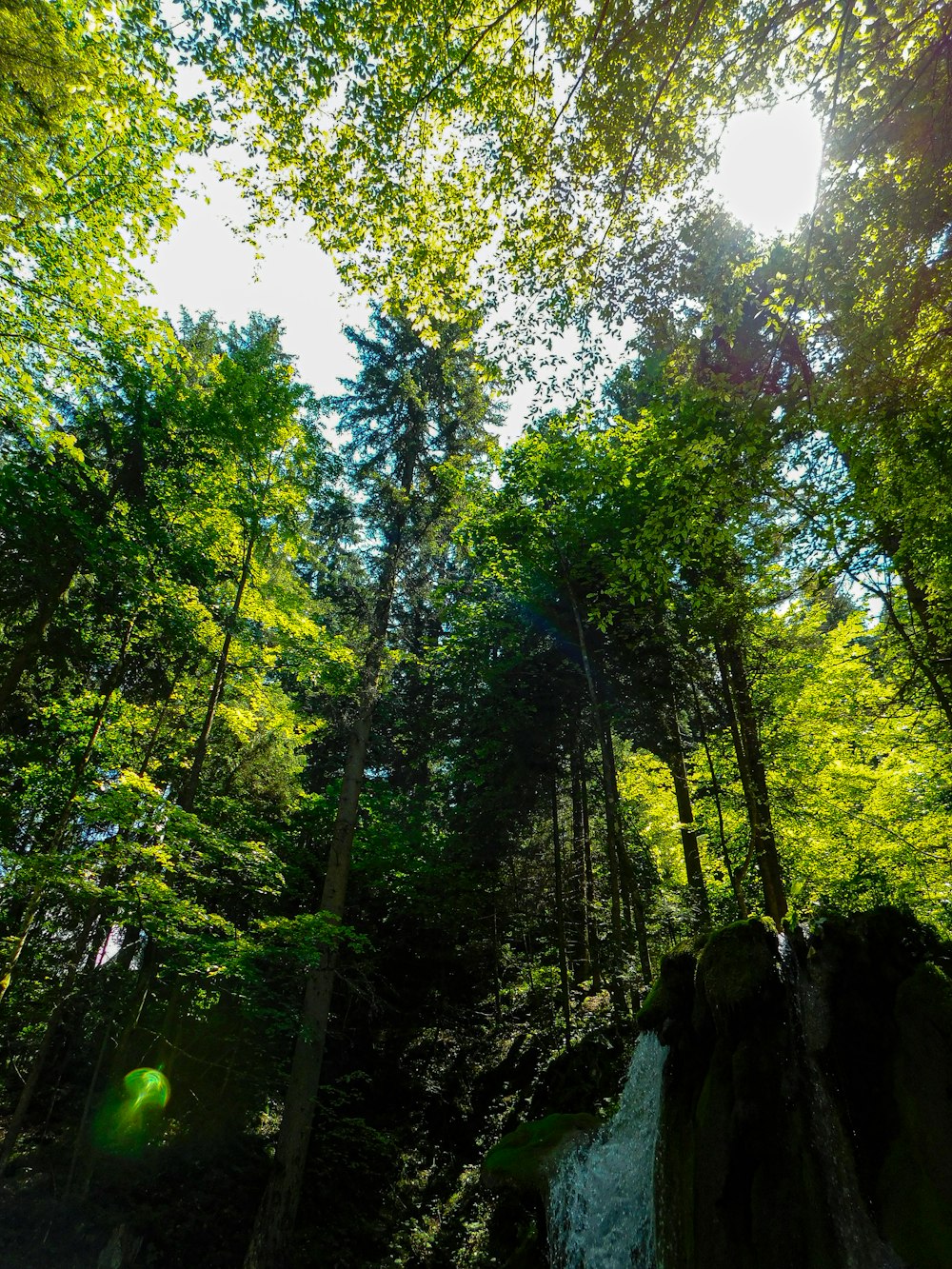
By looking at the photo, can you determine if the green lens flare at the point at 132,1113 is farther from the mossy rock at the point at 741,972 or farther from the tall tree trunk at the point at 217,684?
the mossy rock at the point at 741,972

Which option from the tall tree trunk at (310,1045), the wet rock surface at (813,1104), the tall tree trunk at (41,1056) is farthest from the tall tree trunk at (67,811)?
the wet rock surface at (813,1104)

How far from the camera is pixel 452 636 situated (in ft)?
50.3

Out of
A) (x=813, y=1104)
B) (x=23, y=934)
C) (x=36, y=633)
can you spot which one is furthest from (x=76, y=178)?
(x=813, y=1104)

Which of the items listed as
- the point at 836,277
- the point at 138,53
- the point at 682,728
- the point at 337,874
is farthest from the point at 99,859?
the point at 682,728

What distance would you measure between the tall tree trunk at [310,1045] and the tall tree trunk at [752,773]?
20.4ft

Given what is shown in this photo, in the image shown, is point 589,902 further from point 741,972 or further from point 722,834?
point 741,972

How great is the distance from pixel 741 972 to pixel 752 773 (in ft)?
15.0

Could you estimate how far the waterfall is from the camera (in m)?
6.47

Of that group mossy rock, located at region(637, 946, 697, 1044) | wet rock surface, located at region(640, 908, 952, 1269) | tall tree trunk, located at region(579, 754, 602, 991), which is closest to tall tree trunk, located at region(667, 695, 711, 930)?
tall tree trunk, located at region(579, 754, 602, 991)

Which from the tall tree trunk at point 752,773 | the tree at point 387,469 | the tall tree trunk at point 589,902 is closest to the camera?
the tall tree trunk at point 752,773

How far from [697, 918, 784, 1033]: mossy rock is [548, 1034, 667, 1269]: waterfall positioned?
3.23ft

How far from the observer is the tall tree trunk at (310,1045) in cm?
891

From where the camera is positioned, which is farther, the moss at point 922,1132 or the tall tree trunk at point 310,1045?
the tall tree trunk at point 310,1045

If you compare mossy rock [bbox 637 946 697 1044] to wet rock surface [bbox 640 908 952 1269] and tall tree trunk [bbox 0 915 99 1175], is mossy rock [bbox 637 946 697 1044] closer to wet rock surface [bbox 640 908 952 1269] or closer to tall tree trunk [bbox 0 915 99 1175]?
wet rock surface [bbox 640 908 952 1269]
